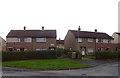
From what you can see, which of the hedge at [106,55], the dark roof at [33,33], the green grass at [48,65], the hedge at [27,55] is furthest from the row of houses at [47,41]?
the green grass at [48,65]

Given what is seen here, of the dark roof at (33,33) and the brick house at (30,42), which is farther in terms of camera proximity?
the dark roof at (33,33)

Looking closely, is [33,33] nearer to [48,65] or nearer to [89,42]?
[89,42]

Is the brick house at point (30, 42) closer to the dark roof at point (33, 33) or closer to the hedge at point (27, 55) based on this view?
the dark roof at point (33, 33)

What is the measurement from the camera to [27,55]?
1152 inches

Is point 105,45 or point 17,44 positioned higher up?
point 17,44

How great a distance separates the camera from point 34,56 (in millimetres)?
29500

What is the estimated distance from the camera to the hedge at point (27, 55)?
27.8 meters

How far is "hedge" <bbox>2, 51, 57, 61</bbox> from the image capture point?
2780cm

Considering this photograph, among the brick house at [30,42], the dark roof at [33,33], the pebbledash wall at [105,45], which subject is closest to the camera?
the brick house at [30,42]

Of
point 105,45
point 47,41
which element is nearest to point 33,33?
point 47,41

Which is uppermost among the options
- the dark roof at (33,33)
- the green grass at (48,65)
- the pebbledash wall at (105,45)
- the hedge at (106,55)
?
the dark roof at (33,33)

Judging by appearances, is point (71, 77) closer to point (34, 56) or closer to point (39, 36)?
point (34, 56)

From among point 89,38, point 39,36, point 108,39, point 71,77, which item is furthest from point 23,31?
point 71,77

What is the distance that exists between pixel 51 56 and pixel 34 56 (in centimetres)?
331
